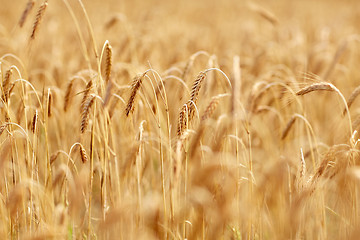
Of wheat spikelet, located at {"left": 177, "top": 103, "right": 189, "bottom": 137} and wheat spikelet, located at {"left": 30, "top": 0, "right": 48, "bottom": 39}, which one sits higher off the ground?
wheat spikelet, located at {"left": 30, "top": 0, "right": 48, "bottom": 39}

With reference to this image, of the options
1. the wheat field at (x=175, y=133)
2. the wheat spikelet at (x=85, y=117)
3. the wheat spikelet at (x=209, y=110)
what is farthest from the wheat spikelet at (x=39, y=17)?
the wheat spikelet at (x=209, y=110)

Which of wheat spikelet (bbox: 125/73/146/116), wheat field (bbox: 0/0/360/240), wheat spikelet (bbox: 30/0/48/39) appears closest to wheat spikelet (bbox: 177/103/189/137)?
wheat field (bbox: 0/0/360/240)

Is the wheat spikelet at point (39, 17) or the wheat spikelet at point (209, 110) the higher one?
the wheat spikelet at point (39, 17)

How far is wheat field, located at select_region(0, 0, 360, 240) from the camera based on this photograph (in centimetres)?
158

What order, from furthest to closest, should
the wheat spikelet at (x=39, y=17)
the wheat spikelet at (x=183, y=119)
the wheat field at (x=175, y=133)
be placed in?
the wheat spikelet at (x=39, y=17)
the wheat spikelet at (x=183, y=119)
the wheat field at (x=175, y=133)

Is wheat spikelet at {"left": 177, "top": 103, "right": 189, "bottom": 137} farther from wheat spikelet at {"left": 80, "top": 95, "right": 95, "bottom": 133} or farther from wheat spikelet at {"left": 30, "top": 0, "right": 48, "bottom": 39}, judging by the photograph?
wheat spikelet at {"left": 30, "top": 0, "right": 48, "bottom": 39}

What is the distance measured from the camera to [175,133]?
3.14 meters

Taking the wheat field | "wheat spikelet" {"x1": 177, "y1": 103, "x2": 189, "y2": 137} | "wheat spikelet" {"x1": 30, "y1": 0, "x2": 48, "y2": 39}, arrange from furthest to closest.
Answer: "wheat spikelet" {"x1": 30, "y1": 0, "x2": 48, "y2": 39}
"wheat spikelet" {"x1": 177, "y1": 103, "x2": 189, "y2": 137}
the wheat field

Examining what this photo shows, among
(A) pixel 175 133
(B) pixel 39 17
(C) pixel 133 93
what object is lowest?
(A) pixel 175 133

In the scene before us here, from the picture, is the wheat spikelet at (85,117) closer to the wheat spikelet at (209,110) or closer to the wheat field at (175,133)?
the wheat field at (175,133)

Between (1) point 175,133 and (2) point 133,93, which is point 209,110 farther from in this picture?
(1) point 175,133

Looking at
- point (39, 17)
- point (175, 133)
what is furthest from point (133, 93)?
point (175, 133)

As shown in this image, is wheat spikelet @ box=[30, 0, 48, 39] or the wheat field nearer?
the wheat field

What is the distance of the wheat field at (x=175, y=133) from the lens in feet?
5.19
